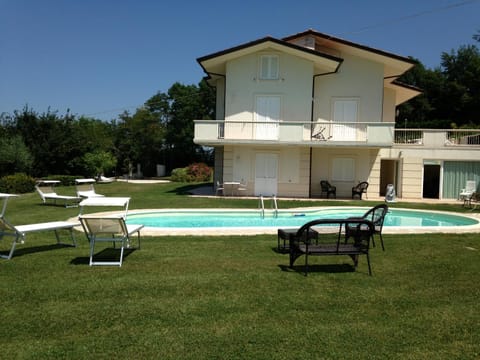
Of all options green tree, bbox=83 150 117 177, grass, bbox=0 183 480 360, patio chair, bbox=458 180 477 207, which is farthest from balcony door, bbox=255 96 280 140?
green tree, bbox=83 150 117 177

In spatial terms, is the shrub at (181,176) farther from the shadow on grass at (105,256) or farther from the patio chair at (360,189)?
the shadow on grass at (105,256)

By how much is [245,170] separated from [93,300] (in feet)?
53.1

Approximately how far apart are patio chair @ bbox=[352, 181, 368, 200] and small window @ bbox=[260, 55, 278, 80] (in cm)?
751

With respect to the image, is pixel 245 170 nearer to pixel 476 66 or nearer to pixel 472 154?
pixel 472 154

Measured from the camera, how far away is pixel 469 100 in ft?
143

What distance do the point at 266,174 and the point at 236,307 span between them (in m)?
16.2

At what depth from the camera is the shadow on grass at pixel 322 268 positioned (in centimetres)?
549

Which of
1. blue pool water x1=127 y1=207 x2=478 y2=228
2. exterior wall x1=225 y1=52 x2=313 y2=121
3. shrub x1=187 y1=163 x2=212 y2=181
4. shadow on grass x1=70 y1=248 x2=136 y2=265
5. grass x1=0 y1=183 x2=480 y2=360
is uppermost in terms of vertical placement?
exterior wall x1=225 y1=52 x2=313 y2=121

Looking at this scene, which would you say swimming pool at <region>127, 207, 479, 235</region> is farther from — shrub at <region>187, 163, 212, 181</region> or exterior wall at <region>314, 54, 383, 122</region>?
shrub at <region>187, 163, 212, 181</region>

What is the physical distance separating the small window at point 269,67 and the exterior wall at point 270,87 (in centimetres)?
22

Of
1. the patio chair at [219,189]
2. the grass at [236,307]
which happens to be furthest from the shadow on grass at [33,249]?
the patio chair at [219,189]

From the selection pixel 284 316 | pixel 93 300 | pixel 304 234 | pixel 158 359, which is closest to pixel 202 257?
pixel 304 234

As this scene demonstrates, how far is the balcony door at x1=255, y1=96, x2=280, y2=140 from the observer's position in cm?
1956

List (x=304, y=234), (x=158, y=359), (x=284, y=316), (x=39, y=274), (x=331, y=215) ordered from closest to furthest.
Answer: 1. (x=158, y=359)
2. (x=284, y=316)
3. (x=39, y=274)
4. (x=304, y=234)
5. (x=331, y=215)
